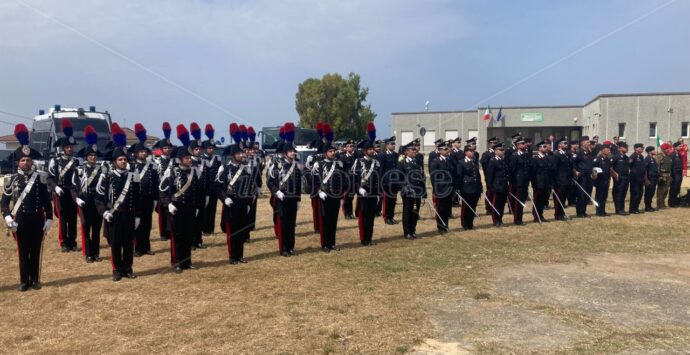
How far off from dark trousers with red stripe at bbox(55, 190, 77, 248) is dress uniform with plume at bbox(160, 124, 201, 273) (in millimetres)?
2485

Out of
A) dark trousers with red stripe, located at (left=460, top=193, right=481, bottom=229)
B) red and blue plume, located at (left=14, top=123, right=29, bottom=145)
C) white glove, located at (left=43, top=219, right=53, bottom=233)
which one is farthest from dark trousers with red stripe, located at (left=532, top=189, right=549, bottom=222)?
red and blue plume, located at (left=14, top=123, right=29, bottom=145)

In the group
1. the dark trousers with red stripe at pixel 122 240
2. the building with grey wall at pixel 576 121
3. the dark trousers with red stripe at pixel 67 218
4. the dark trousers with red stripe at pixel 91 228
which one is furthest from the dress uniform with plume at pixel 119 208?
the building with grey wall at pixel 576 121

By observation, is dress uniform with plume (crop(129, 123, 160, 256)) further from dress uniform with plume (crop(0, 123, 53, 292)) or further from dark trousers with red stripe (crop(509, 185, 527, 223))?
dark trousers with red stripe (crop(509, 185, 527, 223))

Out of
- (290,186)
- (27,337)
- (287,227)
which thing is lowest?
(27,337)

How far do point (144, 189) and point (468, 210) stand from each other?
6272 mm

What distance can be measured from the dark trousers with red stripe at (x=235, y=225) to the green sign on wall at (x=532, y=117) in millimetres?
40693

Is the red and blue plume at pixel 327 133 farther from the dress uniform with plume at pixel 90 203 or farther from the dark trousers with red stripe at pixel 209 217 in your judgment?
the dress uniform with plume at pixel 90 203

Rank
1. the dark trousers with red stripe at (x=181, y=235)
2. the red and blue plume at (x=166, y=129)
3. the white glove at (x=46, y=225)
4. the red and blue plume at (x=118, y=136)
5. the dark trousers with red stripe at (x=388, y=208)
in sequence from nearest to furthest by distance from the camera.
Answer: the white glove at (x=46, y=225)
the dark trousers with red stripe at (x=181, y=235)
the red and blue plume at (x=118, y=136)
the red and blue plume at (x=166, y=129)
the dark trousers with red stripe at (x=388, y=208)

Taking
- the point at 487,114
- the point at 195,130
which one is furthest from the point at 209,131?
the point at 487,114

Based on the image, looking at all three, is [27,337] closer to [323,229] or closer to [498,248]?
[323,229]

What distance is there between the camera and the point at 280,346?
15.9 ft

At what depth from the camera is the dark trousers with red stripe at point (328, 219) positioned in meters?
9.09

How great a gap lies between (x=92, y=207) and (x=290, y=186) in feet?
10.2

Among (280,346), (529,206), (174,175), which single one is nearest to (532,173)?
(529,206)
